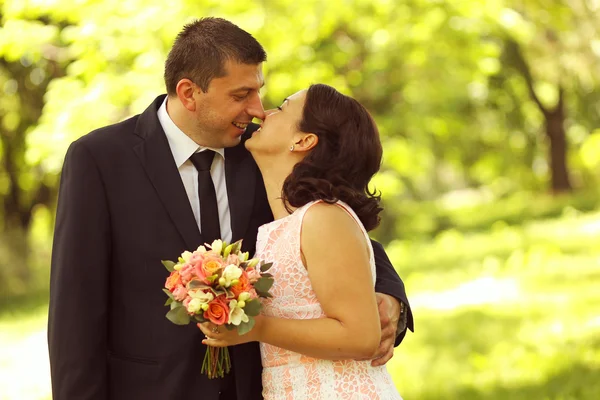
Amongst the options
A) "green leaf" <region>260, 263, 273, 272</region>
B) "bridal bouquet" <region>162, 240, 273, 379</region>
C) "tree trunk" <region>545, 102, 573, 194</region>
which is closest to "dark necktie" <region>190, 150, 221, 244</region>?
"green leaf" <region>260, 263, 273, 272</region>

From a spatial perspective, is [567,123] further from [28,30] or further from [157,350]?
[157,350]

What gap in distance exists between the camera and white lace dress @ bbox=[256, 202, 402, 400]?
3248 millimetres

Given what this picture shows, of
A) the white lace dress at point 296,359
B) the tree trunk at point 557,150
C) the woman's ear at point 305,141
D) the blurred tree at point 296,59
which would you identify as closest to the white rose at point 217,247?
the white lace dress at point 296,359

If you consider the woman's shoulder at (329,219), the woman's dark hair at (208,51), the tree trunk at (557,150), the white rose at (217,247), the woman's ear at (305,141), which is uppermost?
the woman's dark hair at (208,51)

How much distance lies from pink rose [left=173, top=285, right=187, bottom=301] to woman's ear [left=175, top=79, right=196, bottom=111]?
3.44 ft

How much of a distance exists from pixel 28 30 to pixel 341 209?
9602mm

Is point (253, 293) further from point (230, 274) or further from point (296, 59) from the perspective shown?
point (296, 59)

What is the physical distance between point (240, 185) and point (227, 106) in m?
0.34

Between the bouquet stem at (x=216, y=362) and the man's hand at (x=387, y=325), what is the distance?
58cm

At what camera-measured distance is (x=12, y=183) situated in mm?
20266

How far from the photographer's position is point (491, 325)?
10266 mm

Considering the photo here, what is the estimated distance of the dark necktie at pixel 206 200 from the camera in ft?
11.5

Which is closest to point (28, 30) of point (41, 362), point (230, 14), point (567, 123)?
point (230, 14)

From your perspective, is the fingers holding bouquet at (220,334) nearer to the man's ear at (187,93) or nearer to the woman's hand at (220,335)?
the woman's hand at (220,335)
